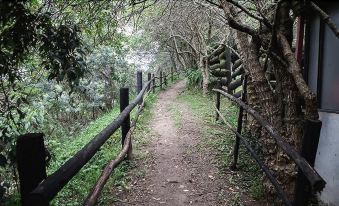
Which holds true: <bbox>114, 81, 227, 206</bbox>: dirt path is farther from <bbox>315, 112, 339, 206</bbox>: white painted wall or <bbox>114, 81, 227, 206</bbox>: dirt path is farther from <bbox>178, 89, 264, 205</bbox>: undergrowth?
<bbox>315, 112, 339, 206</bbox>: white painted wall

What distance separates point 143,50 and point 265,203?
83.2 feet

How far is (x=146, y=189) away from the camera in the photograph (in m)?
4.70

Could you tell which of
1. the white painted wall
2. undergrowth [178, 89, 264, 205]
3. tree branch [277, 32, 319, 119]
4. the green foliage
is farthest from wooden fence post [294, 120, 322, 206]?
the green foliage

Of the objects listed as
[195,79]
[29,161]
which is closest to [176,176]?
[29,161]

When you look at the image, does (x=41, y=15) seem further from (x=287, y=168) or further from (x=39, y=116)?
(x=287, y=168)

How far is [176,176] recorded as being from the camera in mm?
5234

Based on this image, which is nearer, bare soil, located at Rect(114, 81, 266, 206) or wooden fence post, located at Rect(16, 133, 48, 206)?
wooden fence post, located at Rect(16, 133, 48, 206)

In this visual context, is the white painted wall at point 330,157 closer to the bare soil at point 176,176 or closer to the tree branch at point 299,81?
the tree branch at point 299,81

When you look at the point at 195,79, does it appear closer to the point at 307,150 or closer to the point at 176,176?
the point at 176,176

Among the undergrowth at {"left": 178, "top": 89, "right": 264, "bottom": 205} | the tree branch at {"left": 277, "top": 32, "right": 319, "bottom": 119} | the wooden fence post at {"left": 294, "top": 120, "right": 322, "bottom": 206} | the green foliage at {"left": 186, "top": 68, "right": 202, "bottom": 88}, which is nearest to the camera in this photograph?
the wooden fence post at {"left": 294, "top": 120, "right": 322, "bottom": 206}

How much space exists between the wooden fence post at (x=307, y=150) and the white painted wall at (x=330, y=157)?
213cm

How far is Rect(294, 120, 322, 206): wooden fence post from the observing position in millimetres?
2420

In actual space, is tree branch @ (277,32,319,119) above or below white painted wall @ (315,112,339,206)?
above

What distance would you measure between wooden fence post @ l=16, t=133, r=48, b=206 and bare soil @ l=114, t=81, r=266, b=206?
8.32ft
